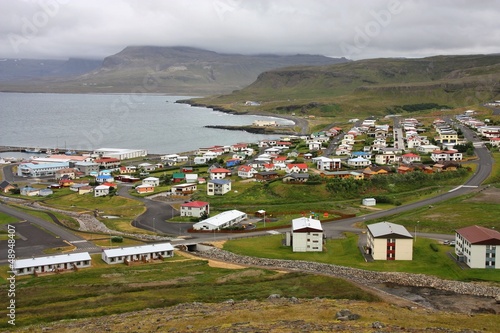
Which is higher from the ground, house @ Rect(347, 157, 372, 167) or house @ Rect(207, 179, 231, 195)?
house @ Rect(347, 157, 372, 167)

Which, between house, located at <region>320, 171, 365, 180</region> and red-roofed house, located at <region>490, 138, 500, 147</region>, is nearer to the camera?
house, located at <region>320, 171, 365, 180</region>

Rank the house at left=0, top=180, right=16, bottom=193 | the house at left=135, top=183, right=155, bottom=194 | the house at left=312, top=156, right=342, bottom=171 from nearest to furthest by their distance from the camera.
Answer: the house at left=135, top=183, right=155, bottom=194
the house at left=0, top=180, right=16, bottom=193
the house at left=312, top=156, right=342, bottom=171

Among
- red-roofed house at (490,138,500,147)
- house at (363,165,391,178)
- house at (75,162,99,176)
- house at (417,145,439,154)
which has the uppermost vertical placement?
red-roofed house at (490,138,500,147)

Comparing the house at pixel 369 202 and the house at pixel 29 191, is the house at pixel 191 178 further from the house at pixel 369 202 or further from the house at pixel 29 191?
the house at pixel 369 202

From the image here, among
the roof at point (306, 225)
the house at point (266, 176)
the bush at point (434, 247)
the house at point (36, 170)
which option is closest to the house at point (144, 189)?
the house at point (266, 176)

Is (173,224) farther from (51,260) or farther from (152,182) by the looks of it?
(152,182)

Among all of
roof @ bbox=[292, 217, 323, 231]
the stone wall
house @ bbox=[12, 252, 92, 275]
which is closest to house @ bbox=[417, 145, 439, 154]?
roof @ bbox=[292, 217, 323, 231]

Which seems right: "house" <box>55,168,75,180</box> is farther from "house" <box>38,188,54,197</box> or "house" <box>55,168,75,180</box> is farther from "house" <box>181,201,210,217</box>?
"house" <box>181,201,210,217</box>

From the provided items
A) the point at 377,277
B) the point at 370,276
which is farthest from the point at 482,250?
the point at 370,276
